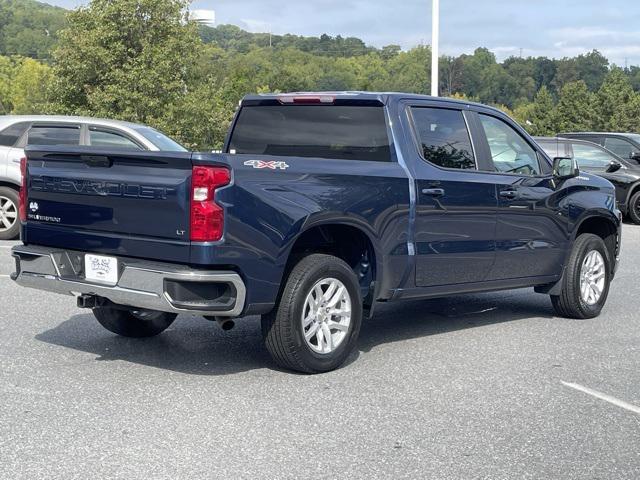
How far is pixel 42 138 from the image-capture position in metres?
13.4

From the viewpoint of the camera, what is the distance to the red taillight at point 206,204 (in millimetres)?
5500

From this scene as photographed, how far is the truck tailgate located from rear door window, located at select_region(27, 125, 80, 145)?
6973mm

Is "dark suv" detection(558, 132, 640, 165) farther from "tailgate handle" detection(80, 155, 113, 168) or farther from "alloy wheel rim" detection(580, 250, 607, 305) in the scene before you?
"tailgate handle" detection(80, 155, 113, 168)

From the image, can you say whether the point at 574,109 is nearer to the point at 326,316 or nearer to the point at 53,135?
the point at 53,135

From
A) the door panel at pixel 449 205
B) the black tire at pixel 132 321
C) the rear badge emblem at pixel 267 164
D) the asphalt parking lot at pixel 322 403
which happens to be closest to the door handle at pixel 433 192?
the door panel at pixel 449 205

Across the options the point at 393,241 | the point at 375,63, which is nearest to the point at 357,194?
the point at 393,241

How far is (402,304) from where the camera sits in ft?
30.4

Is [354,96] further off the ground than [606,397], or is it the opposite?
[354,96]

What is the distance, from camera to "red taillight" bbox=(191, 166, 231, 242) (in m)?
5.50

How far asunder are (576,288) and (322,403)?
3717 millimetres

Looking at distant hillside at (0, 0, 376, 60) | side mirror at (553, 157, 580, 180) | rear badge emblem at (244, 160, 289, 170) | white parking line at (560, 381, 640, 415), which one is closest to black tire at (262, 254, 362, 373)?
rear badge emblem at (244, 160, 289, 170)

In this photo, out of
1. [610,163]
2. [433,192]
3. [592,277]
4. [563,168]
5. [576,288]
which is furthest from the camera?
[610,163]

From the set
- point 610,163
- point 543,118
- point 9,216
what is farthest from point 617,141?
point 543,118

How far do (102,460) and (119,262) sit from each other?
1685 mm
